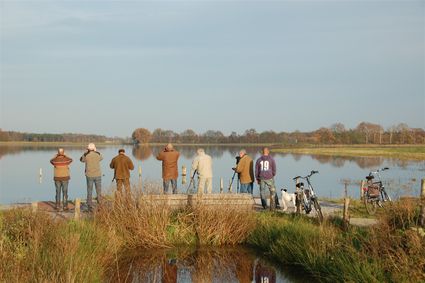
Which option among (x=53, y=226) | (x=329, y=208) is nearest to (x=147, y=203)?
(x=53, y=226)

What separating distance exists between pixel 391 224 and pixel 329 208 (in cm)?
620

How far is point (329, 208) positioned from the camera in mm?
15562

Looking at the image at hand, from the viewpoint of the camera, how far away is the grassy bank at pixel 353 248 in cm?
789

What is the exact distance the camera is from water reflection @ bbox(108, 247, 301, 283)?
372 inches

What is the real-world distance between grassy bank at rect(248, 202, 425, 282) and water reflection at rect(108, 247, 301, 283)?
479 millimetres

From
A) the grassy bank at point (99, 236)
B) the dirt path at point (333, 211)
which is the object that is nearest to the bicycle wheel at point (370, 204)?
the dirt path at point (333, 211)

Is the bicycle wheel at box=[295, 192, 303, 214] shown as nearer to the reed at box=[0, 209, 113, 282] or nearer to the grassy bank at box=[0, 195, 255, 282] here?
the grassy bank at box=[0, 195, 255, 282]

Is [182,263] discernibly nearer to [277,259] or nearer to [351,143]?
[277,259]

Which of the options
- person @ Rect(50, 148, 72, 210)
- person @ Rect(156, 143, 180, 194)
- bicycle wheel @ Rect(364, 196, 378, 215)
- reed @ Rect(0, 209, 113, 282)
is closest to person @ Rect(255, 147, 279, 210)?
person @ Rect(156, 143, 180, 194)

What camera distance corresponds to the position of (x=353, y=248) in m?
8.66

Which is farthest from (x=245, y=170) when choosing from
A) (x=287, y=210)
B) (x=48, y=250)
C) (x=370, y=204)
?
(x=48, y=250)

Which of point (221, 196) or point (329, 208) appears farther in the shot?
point (329, 208)

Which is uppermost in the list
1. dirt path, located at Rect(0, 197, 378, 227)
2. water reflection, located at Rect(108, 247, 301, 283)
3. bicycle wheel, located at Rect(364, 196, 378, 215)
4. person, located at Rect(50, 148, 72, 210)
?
person, located at Rect(50, 148, 72, 210)

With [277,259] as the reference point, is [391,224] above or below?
above
